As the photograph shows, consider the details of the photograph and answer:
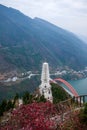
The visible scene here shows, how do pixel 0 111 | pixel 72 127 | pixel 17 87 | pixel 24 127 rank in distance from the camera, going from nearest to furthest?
pixel 24 127, pixel 72 127, pixel 0 111, pixel 17 87

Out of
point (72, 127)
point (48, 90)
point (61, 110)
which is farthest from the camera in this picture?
point (48, 90)

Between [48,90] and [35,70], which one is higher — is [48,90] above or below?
below

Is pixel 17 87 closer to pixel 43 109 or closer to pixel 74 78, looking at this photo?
pixel 74 78

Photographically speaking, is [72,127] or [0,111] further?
[0,111]

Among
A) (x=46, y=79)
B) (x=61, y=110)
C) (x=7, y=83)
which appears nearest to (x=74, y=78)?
(x=7, y=83)

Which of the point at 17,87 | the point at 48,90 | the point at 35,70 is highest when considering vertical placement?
the point at 35,70

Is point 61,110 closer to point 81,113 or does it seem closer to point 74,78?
point 81,113

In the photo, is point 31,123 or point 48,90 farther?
point 48,90

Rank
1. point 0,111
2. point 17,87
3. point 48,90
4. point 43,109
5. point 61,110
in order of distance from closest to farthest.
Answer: point 43,109, point 61,110, point 0,111, point 48,90, point 17,87

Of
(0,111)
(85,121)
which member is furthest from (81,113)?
(0,111)
